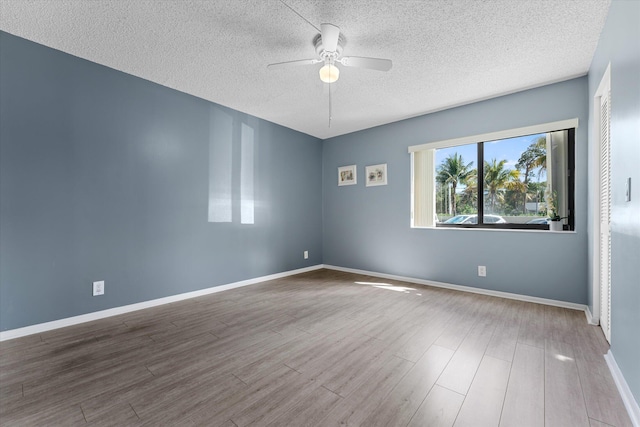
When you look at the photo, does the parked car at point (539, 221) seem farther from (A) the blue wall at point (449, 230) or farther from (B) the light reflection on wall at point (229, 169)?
(B) the light reflection on wall at point (229, 169)

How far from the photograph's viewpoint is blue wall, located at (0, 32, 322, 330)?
2.20 m

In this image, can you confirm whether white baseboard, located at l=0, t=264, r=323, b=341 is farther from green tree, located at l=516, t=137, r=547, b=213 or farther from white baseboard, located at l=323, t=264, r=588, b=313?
green tree, located at l=516, t=137, r=547, b=213

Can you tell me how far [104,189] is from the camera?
8.64 feet

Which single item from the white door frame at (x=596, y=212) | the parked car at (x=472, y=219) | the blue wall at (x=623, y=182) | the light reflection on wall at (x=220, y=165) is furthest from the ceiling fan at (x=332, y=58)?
the parked car at (x=472, y=219)

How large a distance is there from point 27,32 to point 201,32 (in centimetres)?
144

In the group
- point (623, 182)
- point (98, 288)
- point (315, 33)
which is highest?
point (315, 33)

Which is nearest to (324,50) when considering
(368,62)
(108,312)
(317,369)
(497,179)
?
(368,62)

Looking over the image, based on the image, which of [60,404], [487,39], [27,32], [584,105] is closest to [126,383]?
[60,404]

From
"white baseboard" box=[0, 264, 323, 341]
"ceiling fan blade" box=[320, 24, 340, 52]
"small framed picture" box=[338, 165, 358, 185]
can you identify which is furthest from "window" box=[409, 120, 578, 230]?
"white baseboard" box=[0, 264, 323, 341]

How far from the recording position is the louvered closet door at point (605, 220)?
2.06m

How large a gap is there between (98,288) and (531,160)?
5.03m

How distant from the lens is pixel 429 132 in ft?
12.6

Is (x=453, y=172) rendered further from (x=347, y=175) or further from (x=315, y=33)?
(x=315, y=33)

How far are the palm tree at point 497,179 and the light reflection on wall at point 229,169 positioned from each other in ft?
10.9
